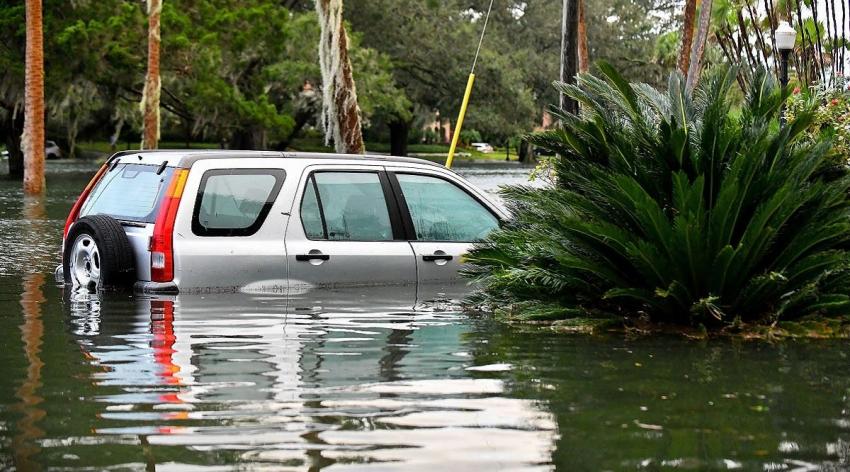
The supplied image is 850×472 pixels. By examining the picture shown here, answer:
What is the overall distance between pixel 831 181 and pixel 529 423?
4.88 metres

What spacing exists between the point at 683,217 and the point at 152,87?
33664mm

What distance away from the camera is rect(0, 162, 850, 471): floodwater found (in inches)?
231

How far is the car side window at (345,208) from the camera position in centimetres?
1120

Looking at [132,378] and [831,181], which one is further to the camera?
[831,181]

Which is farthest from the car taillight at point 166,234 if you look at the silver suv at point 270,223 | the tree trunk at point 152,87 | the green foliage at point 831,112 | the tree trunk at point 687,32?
the tree trunk at point 687,32

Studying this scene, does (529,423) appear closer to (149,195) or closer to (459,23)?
(149,195)

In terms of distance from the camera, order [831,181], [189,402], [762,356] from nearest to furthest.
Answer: [189,402], [762,356], [831,181]

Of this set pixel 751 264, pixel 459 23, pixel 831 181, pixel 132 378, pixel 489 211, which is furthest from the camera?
pixel 459 23

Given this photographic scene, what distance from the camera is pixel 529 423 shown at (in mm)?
6555

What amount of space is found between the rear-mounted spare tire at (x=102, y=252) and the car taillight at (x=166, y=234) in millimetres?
277

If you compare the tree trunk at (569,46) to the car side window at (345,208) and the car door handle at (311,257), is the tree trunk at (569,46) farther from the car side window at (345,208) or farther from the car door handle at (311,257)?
the car door handle at (311,257)

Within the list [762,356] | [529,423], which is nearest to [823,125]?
[762,356]

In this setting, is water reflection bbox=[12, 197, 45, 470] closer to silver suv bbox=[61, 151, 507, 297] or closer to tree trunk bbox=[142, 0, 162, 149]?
silver suv bbox=[61, 151, 507, 297]

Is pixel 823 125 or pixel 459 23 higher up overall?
pixel 459 23
